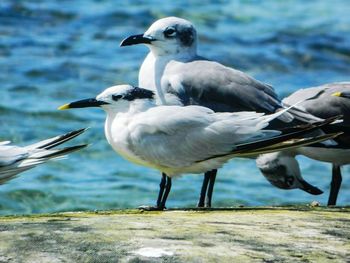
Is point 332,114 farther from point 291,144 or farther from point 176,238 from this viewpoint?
point 176,238

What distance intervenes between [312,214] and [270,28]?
456 inches

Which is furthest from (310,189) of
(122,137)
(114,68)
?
(114,68)

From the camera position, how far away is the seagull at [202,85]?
23.1ft

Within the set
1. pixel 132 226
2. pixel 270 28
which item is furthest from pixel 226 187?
pixel 270 28

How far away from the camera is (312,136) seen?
6.67 m

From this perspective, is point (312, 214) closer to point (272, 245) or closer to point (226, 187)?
point (272, 245)

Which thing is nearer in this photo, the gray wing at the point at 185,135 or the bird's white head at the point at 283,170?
the gray wing at the point at 185,135

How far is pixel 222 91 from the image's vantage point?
23.3 feet

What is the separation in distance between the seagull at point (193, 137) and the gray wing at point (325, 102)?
1388 millimetres

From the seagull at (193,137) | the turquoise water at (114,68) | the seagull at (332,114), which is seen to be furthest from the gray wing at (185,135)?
the turquoise water at (114,68)

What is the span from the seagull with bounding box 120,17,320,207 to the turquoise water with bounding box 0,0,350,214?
293 centimetres

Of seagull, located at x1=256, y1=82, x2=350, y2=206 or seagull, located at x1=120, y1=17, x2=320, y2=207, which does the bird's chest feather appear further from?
seagull, located at x1=256, y1=82, x2=350, y2=206

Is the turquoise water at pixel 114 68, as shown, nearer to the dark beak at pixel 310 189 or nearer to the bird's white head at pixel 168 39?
the dark beak at pixel 310 189

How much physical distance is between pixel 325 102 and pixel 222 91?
985mm
